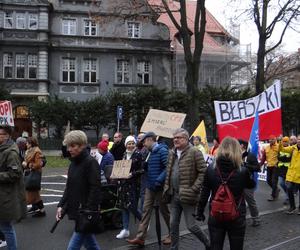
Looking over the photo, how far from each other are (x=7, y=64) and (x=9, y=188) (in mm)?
35020

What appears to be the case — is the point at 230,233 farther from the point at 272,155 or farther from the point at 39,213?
the point at 272,155

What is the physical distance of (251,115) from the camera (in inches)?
407

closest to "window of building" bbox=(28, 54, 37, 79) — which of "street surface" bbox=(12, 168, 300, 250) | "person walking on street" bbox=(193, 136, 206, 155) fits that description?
"person walking on street" bbox=(193, 136, 206, 155)

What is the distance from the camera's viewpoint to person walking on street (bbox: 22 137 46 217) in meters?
10.5

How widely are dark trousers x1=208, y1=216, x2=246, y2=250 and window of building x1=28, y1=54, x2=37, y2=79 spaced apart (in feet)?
119

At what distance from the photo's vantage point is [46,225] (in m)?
9.55

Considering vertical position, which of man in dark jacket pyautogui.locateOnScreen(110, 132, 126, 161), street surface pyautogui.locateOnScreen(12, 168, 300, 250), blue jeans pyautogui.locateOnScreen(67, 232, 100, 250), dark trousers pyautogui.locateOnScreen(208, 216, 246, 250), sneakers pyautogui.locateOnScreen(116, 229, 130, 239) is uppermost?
man in dark jacket pyautogui.locateOnScreen(110, 132, 126, 161)

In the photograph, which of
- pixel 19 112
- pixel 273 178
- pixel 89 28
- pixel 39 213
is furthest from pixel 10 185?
pixel 89 28

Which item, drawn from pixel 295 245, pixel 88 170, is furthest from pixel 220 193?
pixel 295 245

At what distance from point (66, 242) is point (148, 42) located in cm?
3553

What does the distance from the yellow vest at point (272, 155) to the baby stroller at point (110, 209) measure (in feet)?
17.9

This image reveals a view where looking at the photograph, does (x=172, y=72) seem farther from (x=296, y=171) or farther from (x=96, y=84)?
(x=296, y=171)

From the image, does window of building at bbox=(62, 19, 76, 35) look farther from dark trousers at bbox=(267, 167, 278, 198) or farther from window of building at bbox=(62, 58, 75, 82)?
dark trousers at bbox=(267, 167, 278, 198)

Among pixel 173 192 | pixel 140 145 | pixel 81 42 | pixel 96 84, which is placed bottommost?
pixel 173 192
